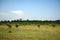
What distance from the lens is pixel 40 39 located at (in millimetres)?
15141

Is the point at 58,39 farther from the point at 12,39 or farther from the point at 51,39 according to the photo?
the point at 12,39

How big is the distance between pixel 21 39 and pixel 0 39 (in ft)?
6.84

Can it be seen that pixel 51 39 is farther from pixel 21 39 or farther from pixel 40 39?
pixel 21 39

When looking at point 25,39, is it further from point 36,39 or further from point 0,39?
point 0,39

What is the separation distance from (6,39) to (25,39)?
1.90m

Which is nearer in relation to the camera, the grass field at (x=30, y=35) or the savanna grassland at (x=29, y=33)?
the grass field at (x=30, y=35)

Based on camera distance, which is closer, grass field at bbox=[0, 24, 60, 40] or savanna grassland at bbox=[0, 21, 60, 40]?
grass field at bbox=[0, 24, 60, 40]

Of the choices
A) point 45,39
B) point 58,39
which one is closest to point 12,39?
point 45,39

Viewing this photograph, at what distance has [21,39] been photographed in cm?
1533

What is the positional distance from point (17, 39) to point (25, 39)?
2.68 feet

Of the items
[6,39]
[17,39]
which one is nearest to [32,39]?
[17,39]

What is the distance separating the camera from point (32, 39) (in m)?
15.3

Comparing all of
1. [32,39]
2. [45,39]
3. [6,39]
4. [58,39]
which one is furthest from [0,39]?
[58,39]

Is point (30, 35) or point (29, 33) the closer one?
point (30, 35)
